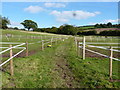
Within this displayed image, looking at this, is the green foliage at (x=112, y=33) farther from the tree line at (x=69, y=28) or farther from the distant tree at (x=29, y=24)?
the distant tree at (x=29, y=24)

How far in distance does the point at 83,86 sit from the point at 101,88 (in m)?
0.56

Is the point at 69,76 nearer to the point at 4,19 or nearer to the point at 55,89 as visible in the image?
the point at 55,89

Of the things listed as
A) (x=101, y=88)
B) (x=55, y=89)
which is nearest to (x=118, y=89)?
(x=101, y=88)

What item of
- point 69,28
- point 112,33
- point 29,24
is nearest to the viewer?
point 112,33

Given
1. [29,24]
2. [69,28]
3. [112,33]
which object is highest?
[29,24]

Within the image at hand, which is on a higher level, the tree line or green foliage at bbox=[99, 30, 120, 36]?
the tree line

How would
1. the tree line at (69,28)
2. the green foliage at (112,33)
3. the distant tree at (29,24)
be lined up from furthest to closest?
the distant tree at (29,24), the tree line at (69,28), the green foliage at (112,33)

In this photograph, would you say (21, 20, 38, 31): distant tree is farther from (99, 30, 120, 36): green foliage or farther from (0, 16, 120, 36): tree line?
(99, 30, 120, 36): green foliage

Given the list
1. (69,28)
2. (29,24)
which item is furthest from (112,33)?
(29,24)

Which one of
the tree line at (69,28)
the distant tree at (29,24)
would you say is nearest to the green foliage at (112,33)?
the tree line at (69,28)

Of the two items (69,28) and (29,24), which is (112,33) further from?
(29,24)

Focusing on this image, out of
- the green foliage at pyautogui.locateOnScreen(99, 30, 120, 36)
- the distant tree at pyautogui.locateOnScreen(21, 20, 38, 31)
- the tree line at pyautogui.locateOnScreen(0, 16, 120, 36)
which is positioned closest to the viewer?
the green foliage at pyautogui.locateOnScreen(99, 30, 120, 36)

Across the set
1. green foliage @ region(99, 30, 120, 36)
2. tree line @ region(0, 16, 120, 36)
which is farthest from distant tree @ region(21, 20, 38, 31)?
green foliage @ region(99, 30, 120, 36)

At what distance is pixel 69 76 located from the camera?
17.4 feet
